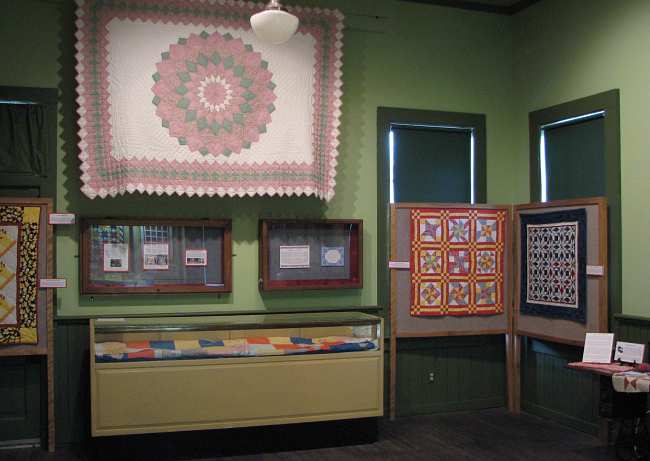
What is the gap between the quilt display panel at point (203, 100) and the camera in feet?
15.6

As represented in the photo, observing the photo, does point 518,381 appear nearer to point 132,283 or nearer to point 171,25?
point 132,283

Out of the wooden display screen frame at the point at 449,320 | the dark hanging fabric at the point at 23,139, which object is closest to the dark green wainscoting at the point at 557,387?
A: the wooden display screen frame at the point at 449,320

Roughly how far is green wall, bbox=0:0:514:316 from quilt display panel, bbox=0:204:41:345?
25 centimetres

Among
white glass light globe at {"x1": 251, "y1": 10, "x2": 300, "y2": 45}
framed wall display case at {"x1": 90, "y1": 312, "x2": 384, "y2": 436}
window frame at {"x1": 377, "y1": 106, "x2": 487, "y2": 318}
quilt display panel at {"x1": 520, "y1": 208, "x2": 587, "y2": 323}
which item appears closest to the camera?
white glass light globe at {"x1": 251, "y1": 10, "x2": 300, "y2": 45}

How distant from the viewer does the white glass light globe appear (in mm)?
3902

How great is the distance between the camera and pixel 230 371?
4586mm

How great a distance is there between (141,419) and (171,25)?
264 cm

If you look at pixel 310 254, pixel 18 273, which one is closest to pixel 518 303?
pixel 310 254

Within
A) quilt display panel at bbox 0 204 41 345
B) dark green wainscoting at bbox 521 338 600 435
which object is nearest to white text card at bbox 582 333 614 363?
dark green wainscoting at bbox 521 338 600 435

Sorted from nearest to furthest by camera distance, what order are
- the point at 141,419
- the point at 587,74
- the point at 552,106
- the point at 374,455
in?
the point at 141,419 < the point at 374,455 < the point at 587,74 < the point at 552,106

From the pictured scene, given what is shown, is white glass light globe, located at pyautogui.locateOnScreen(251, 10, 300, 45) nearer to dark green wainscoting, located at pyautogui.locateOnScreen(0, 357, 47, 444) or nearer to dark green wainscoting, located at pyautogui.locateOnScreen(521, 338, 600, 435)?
dark green wainscoting, located at pyautogui.locateOnScreen(0, 357, 47, 444)

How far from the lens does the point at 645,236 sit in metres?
4.80

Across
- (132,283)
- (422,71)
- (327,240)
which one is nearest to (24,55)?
(132,283)

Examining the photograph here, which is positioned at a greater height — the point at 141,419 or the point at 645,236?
the point at 645,236
